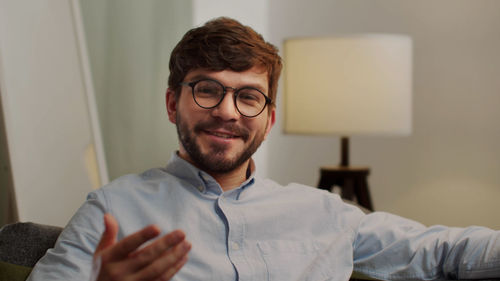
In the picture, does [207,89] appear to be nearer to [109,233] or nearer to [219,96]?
[219,96]

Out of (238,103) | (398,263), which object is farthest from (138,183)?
(398,263)

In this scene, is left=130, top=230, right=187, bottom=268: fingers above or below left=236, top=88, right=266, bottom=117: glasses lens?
below

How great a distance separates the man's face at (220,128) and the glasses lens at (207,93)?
11 mm

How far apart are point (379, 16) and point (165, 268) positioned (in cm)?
258

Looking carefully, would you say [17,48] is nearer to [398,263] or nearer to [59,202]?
[59,202]

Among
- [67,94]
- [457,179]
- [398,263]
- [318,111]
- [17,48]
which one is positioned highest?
[17,48]

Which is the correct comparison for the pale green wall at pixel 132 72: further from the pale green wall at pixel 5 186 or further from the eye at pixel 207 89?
the eye at pixel 207 89

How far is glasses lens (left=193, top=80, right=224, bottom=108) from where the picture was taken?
1.15m

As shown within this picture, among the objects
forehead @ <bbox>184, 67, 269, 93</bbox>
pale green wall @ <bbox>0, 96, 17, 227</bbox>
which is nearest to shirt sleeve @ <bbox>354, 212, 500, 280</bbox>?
forehead @ <bbox>184, 67, 269, 93</bbox>

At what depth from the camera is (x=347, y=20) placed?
3.00 meters

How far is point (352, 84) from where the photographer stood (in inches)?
86.8

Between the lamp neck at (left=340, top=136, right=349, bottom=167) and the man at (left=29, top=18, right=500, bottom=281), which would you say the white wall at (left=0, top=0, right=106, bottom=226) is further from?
the lamp neck at (left=340, top=136, right=349, bottom=167)

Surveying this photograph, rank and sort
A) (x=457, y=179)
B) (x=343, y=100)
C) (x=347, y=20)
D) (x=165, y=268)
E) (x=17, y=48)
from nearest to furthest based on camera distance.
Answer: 1. (x=165, y=268)
2. (x=17, y=48)
3. (x=343, y=100)
4. (x=457, y=179)
5. (x=347, y=20)

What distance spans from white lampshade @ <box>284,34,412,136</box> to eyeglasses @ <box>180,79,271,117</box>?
108 centimetres
